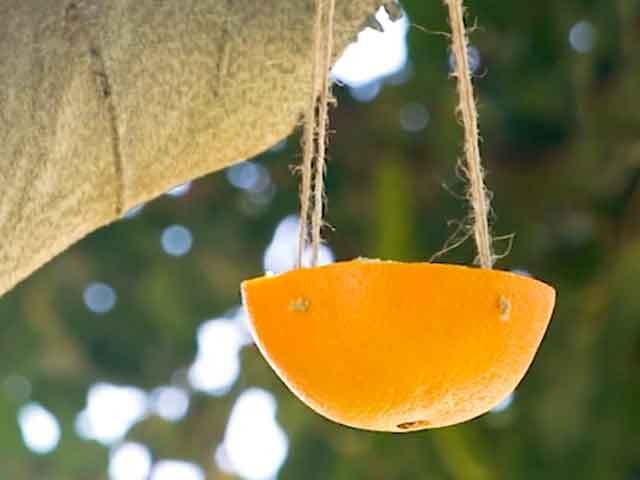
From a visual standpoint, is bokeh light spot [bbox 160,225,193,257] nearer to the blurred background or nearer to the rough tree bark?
the blurred background

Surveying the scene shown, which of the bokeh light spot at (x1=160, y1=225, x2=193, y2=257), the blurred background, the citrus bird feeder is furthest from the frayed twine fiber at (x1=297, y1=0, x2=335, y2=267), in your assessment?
the bokeh light spot at (x1=160, y1=225, x2=193, y2=257)

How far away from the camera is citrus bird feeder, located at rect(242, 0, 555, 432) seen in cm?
65

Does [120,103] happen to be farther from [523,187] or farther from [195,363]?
[195,363]

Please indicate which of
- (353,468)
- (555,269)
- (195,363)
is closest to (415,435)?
(353,468)

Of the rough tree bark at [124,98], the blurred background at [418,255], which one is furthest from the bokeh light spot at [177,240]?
the rough tree bark at [124,98]

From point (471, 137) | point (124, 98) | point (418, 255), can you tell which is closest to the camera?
point (124, 98)

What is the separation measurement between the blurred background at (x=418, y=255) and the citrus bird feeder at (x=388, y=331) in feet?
2.15

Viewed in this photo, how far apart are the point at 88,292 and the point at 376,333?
1.13 meters

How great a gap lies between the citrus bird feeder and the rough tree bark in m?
0.03

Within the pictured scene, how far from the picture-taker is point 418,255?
147 cm

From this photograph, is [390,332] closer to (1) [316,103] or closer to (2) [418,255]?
(1) [316,103]

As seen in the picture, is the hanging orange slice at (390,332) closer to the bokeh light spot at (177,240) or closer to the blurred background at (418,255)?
the blurred background at (418,255)

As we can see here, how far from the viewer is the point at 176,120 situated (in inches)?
25.9

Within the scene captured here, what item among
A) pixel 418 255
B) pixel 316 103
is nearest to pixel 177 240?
pixel 418 255
